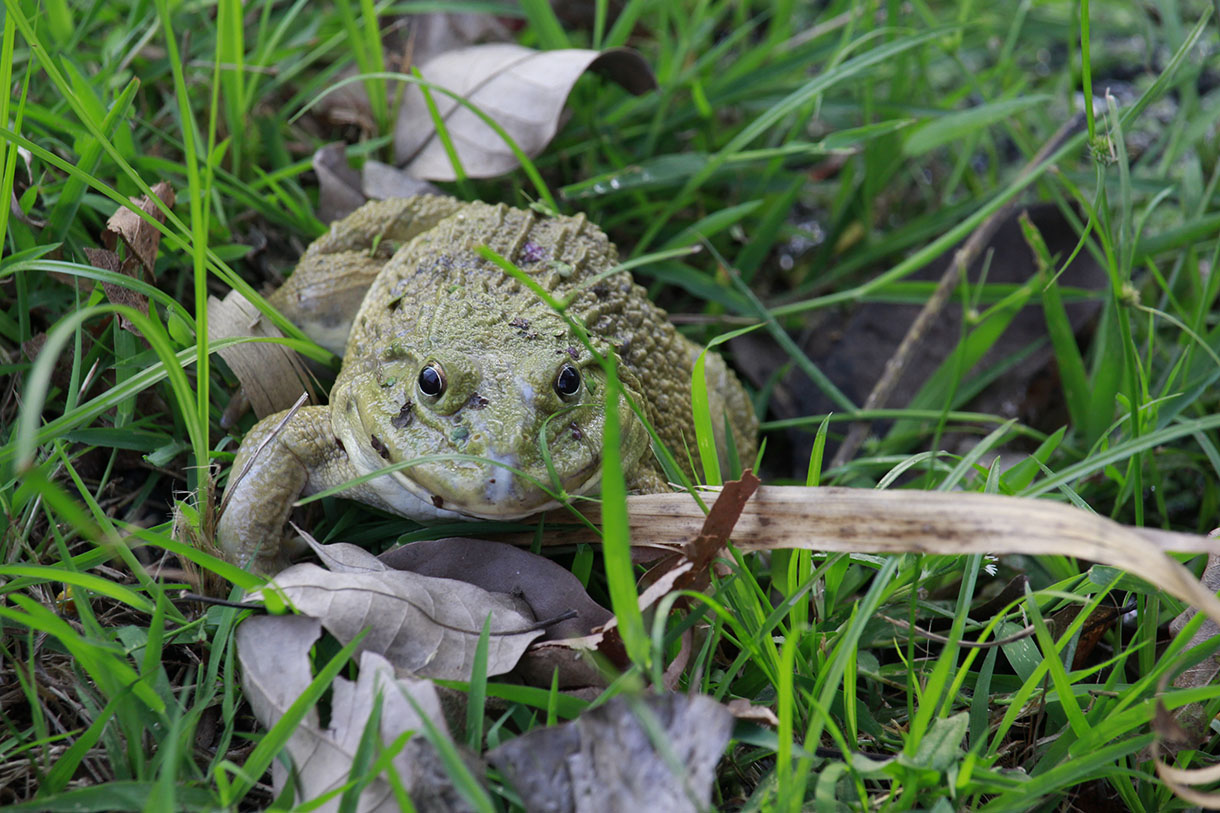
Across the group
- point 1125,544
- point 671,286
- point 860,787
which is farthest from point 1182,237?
point 860,787

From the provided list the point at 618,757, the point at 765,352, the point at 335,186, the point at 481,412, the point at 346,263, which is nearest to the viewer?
the point at 618,757

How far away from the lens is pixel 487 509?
2201mm

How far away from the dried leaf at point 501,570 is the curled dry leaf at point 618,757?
49cm

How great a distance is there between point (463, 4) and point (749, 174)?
147cm

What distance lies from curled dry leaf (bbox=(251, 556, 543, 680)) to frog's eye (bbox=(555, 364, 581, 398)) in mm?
580

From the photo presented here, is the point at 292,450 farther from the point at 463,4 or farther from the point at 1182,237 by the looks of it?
the point at 1182,237

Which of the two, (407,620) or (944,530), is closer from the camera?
(944,530)

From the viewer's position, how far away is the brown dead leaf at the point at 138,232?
2.68 m

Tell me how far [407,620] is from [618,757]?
2.04 ft

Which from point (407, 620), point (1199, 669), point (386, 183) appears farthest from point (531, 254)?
point (1199, 669)

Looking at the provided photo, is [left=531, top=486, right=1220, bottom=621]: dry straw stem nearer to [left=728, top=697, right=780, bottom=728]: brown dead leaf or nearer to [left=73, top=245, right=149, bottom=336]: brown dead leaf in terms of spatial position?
[left=728, top=697, right=780, bottom=728]: brown dead leaf

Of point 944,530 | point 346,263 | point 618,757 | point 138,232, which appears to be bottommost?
point 618,757

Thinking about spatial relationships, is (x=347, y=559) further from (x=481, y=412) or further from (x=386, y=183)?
(x=386, y=183)

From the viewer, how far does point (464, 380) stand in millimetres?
2334
